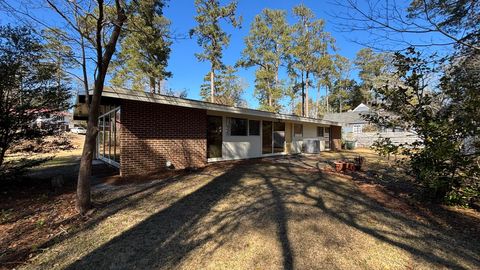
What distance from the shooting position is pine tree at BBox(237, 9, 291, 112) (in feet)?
80.2

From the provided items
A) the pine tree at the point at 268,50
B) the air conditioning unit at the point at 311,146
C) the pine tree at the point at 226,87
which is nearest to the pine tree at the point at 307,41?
the pine tree at the point at 268,50

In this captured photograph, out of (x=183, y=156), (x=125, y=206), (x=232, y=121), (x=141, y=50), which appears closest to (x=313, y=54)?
(x=141, y=50)

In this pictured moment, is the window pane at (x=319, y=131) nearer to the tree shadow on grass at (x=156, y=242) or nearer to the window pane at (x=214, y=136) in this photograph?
the window pane at (x=214, y=136)

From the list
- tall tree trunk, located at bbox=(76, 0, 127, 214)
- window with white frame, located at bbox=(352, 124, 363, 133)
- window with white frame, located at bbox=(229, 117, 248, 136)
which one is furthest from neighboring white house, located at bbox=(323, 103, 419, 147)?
tall tree trunk, located at bbox=(76, 0, 127, 214)

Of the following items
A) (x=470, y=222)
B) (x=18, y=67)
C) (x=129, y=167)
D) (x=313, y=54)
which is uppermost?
(x=313, y=54)

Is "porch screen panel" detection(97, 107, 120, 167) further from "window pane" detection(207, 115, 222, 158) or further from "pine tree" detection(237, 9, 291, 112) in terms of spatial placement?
"pine tree" detection(237, 9, 291, 112)

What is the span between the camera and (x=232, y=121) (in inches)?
430

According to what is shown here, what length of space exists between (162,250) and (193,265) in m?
0.58

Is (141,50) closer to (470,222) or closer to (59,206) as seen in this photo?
(59,206)

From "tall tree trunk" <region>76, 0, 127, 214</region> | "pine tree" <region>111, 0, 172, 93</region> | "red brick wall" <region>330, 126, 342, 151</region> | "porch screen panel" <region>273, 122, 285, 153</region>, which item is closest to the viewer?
"tall tree trunk" <region>76, 0, 127, 214</region>

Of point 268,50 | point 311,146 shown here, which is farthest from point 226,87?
point 311,146

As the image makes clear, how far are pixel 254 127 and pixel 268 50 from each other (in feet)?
51.5

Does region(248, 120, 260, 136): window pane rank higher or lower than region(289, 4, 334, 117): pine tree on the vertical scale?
lower

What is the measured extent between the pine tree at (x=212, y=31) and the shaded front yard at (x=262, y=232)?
17.5 meters
